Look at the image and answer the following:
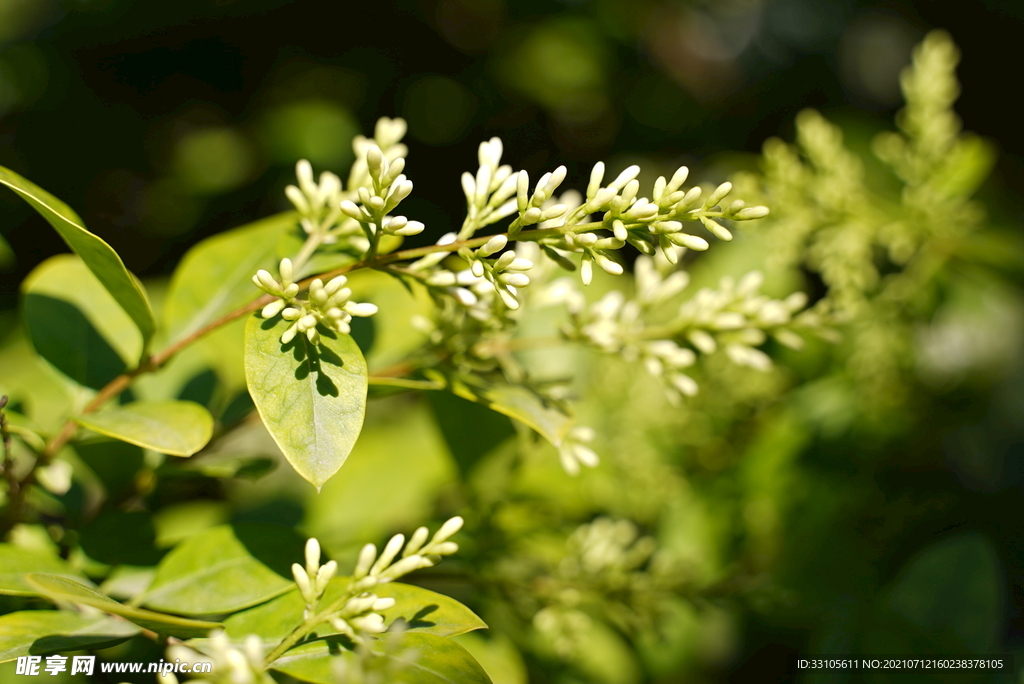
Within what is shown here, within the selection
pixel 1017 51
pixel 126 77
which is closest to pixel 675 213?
pixel 126 77

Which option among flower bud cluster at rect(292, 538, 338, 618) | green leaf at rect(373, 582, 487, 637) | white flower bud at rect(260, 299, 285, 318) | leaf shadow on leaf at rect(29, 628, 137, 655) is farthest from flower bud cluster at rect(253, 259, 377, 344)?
leaf shadow on leaf at rect(29, 628, 137, 655)

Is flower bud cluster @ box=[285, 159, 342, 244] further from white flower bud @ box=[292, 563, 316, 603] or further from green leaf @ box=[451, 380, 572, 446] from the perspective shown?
white flower bud @ box=[292, 563, 316, 603]

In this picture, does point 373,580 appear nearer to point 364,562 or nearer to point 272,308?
point 364,562

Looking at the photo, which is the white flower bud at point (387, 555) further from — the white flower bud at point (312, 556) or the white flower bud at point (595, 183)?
the white flower bud at point (595, 183)

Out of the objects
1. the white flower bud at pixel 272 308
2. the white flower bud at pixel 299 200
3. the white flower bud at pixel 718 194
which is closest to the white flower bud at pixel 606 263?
the white flower bud at pixel 718 194

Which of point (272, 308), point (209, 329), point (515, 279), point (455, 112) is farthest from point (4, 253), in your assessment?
point (455, 112)

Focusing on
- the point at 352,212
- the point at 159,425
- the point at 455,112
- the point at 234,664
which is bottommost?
the point at 234,664
